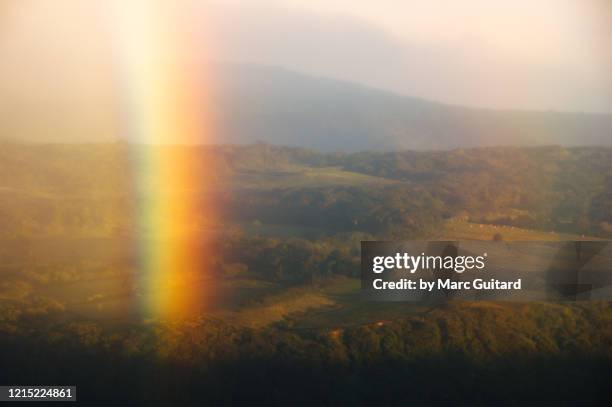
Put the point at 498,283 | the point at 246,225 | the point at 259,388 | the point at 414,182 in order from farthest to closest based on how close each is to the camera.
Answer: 1. the point at 414,182
2. the point at 246,225
3. the point at 498,283
4. the point at 259,388

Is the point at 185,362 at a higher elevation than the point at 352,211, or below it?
below

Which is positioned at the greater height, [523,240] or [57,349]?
[523,240]

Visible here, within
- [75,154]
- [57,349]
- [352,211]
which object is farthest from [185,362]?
[75,154]

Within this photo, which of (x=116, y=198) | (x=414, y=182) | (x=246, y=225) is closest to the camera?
(x=246, y=225)

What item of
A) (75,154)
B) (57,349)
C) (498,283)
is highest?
(75,154)

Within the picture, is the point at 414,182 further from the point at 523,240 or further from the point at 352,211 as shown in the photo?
the point at 523,240

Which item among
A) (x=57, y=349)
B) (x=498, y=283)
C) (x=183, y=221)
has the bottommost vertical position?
(x=57, y=349)

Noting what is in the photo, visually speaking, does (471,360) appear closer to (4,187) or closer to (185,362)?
(185,362)

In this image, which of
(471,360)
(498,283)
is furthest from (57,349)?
(498,283)

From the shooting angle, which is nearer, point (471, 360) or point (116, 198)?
point (471, 360)
